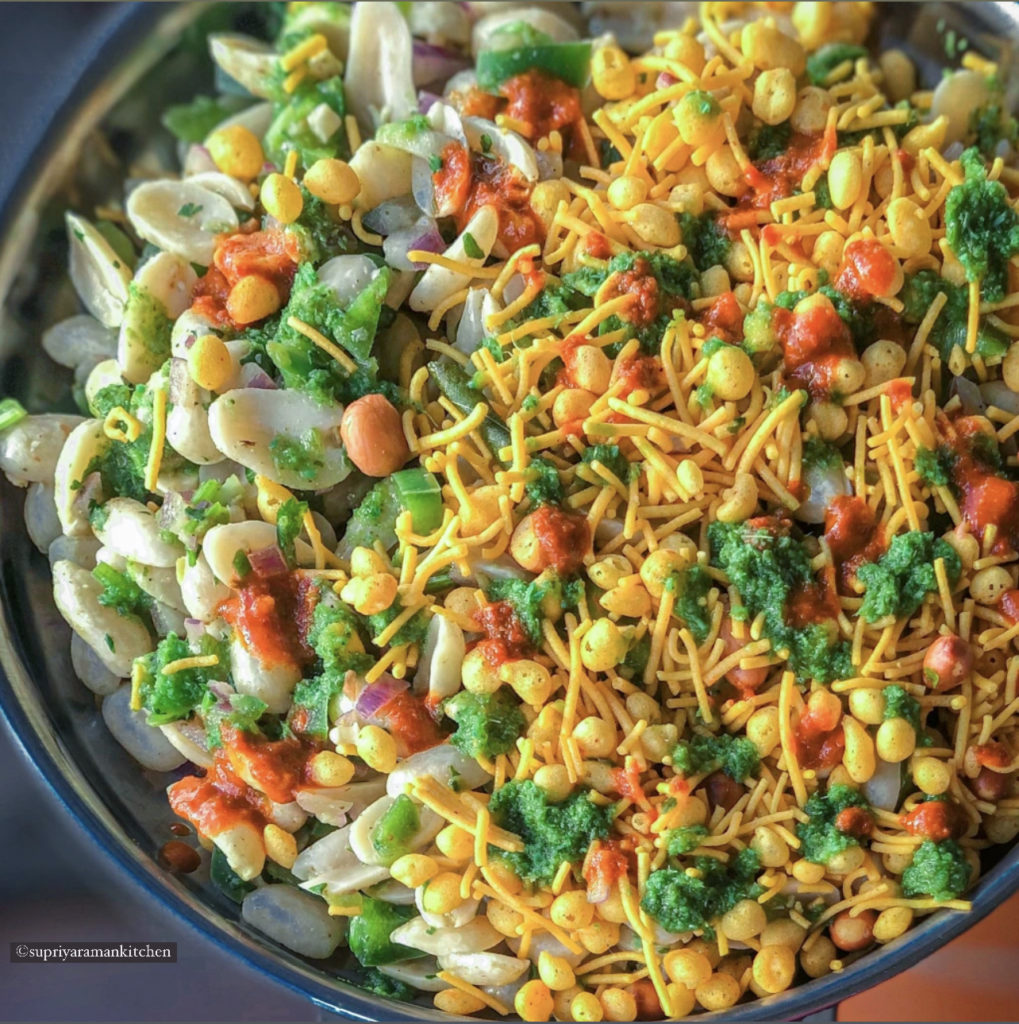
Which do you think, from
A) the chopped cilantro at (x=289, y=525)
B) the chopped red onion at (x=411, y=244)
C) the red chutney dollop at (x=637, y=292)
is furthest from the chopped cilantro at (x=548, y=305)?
the chopped cilantro at (x=289, y=525)

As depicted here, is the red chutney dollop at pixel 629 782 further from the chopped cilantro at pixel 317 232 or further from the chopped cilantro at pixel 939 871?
the chopped cilantro at pixel 317 232

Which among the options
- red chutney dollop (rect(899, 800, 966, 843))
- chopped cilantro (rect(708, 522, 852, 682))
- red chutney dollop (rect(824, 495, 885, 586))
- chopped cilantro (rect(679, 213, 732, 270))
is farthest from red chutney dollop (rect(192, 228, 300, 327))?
red chutney dollop (rect(899, 800, 966, 843))

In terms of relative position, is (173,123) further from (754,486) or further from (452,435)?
(754,486)

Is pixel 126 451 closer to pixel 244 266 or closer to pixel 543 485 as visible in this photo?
pixel 244 266

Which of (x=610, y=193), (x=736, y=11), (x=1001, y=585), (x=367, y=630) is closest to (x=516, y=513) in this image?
(x=367, y=630)

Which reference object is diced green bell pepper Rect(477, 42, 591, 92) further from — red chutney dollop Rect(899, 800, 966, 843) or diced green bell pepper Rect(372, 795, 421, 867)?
red chutney dollop Rect(899, 800, 966, 843)

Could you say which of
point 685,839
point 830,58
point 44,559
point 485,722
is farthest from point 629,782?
point 830,58

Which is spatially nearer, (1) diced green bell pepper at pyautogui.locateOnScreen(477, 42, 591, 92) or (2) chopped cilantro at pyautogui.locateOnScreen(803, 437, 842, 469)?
(2) chopped cilantro at pyautogui.locateOnScreen(803, 437, 842, 469)
